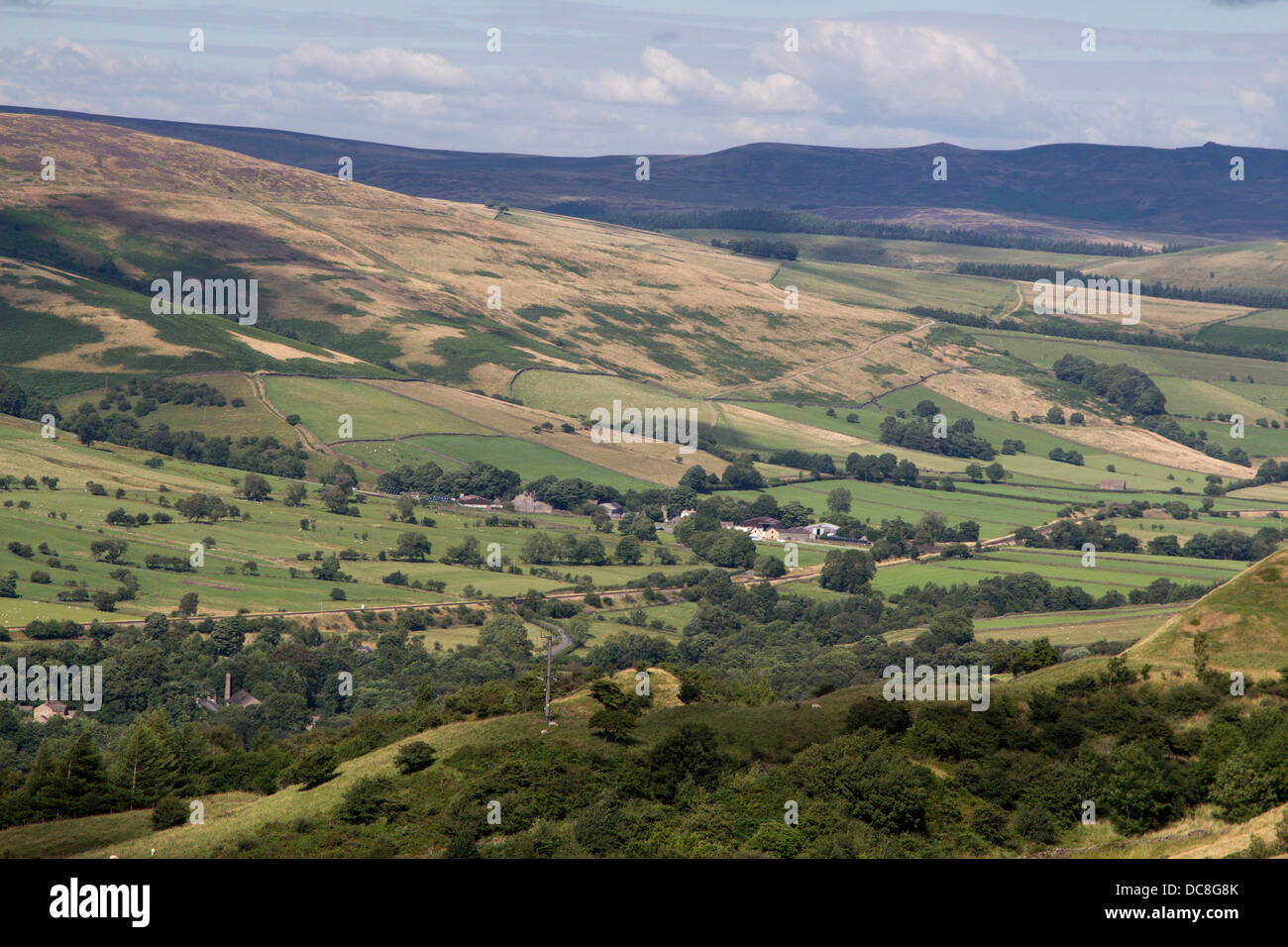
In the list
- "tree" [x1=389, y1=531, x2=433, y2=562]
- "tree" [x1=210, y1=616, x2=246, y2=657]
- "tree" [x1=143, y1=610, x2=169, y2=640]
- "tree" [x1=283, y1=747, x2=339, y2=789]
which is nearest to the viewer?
"tree" [x1=283, y1=747, x2=339, y2=789]

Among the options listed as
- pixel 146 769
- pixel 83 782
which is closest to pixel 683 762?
pixel 146 769

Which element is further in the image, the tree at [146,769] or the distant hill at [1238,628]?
the tree at [146,769]

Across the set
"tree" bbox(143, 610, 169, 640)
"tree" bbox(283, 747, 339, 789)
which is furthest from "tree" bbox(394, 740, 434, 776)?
"tree" bbox(143, 610, 169, 640)

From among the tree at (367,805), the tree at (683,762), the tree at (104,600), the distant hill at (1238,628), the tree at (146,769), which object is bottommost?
the tree at (104,600)

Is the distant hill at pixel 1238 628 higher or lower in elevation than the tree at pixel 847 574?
higher

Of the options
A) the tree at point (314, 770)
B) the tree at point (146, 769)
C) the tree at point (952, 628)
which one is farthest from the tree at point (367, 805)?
the tree at point (952, 628)

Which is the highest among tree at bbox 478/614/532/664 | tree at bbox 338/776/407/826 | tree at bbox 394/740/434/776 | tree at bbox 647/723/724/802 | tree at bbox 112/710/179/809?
tree at bbox 647/723/724/802

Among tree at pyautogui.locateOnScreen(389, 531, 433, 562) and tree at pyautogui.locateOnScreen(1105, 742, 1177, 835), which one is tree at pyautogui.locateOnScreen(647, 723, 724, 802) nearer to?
tree at pyautogui.locateOnScreen(1105, 742, 1177, 835)

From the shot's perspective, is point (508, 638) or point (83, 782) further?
point (508, 638)

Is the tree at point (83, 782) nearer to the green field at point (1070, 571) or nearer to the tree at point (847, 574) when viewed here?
the tree at point (847, 574)

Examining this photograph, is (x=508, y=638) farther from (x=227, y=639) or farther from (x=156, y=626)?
(x=156, y=626)

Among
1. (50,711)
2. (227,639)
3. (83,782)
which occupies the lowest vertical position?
(50,711)

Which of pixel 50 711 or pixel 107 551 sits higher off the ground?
pixel 107 551
